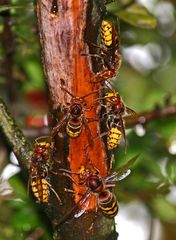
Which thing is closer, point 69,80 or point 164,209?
point 69,80

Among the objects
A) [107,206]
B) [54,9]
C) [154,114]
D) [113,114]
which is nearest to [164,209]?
[154,114]

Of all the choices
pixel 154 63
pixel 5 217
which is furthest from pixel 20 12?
pixel 154 63

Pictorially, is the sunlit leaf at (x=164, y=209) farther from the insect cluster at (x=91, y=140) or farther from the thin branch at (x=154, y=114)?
the insect cluster at (x=91, y=140)

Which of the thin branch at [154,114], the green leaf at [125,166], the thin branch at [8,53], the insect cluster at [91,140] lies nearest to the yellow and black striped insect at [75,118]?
the insect cluster at [91,140]

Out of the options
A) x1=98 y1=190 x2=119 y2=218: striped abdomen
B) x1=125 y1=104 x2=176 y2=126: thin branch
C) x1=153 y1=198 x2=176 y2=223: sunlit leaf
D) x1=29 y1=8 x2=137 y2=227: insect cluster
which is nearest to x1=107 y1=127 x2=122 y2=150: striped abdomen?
x1=29 y1=8 x2=137 y2=227: insect cluster

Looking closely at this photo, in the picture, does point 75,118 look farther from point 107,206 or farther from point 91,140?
point 107,206

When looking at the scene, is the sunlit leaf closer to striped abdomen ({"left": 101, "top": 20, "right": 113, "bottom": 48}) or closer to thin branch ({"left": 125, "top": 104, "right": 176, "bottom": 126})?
thin branch ({"left": 125, "top": 104, "right": 176, "bottom": 126})
